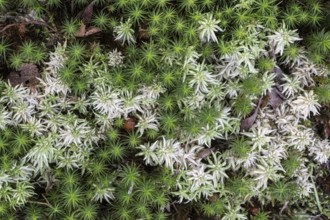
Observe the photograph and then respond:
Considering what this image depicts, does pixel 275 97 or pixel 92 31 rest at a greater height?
pixel 92 31

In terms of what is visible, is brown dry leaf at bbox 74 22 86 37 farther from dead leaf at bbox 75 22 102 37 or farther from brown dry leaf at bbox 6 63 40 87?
brown dry leaf at bbox 6 63 40 87

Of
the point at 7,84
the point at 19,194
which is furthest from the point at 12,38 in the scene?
the point at 19,194

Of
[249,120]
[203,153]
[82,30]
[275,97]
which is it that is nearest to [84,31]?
[82,30]

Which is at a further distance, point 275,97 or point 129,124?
point 275,97

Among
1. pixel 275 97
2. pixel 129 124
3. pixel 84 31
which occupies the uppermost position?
pixel 84 31

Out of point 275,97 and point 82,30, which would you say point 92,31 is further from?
point 275,97

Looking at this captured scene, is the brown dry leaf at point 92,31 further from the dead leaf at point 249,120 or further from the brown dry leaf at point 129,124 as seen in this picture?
the dead leaf at point 249,120

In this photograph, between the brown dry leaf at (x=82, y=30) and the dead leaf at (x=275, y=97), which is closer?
the brown dry leaf at (x=82, y=30)

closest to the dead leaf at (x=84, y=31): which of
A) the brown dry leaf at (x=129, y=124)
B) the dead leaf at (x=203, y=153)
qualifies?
the brown dry leaf at (x=129, y=124)
